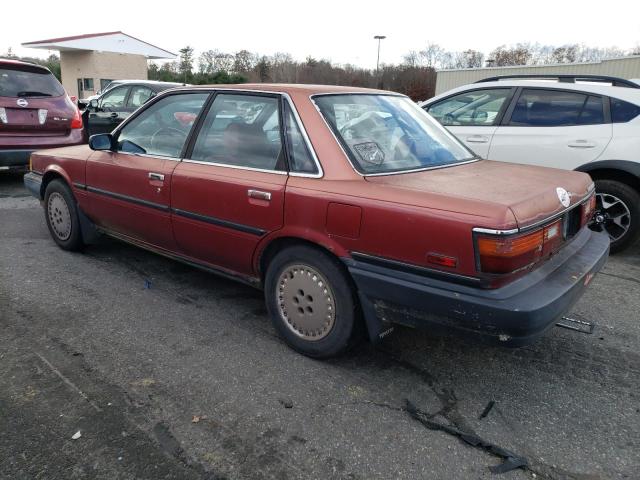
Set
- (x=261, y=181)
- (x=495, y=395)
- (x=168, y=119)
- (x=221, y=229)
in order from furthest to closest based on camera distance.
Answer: (x=168, y=119), (x=221, y=229), (x=261, y=181), (x=495, y=395)

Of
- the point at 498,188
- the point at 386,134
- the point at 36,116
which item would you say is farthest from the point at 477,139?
the point at 36,116

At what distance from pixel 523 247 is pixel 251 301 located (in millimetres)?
2202

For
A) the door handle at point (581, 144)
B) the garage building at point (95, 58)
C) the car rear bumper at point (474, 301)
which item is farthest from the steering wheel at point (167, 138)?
the garage building at point (95, 58)

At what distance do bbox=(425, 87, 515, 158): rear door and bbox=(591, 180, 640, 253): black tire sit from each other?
1236mm

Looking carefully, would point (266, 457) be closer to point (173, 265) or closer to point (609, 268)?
point (173, 265)

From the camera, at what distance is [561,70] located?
23.0m

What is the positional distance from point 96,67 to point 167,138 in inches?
1526

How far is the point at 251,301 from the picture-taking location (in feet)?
13.1

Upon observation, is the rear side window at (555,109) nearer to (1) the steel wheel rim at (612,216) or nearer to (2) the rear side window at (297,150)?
(1) the steel wheel rim at (612,216)

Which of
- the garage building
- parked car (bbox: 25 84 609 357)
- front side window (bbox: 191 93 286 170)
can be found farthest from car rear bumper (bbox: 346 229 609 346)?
the garage building

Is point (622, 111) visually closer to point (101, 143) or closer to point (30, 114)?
point (101, 143)

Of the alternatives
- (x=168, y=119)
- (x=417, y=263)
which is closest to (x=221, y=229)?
(x=168, y=119)

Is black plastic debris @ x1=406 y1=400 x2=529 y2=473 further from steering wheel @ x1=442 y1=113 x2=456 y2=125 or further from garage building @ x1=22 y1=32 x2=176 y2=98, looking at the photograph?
garage building @ x1=22 y1=32 x2=176 y2=98

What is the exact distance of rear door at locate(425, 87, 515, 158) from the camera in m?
5.73
